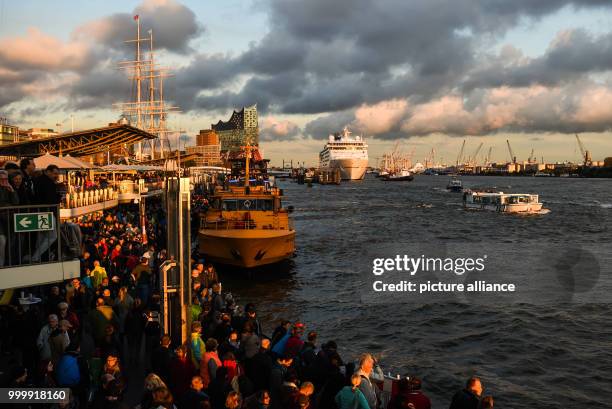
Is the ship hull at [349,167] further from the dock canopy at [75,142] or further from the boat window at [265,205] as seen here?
the boat window at [265,205]

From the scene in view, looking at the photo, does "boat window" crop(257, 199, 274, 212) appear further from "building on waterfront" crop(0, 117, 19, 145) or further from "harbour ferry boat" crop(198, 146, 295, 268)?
"building on waterfront" crop(0, 117, 19, 145)

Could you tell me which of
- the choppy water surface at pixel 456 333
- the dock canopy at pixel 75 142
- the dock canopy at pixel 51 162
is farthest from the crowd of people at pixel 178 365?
the dock canopy at pixel 75 142

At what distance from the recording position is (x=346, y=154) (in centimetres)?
17288

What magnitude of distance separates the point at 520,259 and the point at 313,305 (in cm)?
1699

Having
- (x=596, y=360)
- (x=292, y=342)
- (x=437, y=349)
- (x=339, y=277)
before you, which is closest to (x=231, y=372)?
(x=292, y=342)

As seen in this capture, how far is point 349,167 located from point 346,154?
503 cm

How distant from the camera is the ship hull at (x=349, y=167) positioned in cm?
17225

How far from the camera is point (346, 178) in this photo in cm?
18175

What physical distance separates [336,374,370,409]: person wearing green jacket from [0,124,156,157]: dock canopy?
24.7 m

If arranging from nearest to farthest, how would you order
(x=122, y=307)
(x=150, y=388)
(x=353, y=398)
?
(x=150, y=388) < (x=353, y=398) < (x=122, y=307)

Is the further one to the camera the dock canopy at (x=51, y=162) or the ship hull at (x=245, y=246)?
the ship hull at (x=245, y=246)

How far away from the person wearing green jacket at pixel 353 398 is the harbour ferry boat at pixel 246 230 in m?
16.6

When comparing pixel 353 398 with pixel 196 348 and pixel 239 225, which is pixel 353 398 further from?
pixel 239 225

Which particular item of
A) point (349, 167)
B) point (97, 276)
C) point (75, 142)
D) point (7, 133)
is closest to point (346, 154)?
point (349, 167)
